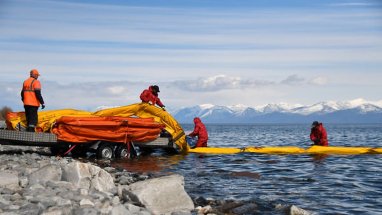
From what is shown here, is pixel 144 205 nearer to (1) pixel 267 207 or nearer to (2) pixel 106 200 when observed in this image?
(2) pixel 106 200

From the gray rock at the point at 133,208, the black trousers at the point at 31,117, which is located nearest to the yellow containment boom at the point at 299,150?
the black trousers at the point at 31,117

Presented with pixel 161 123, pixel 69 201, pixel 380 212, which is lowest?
pixel 380 212

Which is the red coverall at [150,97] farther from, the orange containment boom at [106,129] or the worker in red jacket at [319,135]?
the worker in red jacket at [319,135]

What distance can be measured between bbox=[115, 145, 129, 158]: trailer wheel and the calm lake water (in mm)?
474

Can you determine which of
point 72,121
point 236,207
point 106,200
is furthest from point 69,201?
point 72,121

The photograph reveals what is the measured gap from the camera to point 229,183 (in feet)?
41.8

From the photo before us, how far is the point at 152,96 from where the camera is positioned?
20.1 meters

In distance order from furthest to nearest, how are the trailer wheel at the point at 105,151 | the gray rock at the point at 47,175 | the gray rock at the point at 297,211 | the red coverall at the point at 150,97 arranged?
the red coverall at the point at 150,97 → the trailer wheel at the point at 105,151 → the gray rock at the point at 47,175 → the gray rock at the point at 297,211

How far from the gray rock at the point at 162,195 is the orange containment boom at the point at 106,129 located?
8.03m

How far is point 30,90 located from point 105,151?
12.2ft

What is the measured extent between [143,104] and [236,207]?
10970 millimetres

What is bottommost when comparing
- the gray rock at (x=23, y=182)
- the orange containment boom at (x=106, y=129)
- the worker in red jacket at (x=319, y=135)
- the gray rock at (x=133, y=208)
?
the gray rock at (x=133, y=208)

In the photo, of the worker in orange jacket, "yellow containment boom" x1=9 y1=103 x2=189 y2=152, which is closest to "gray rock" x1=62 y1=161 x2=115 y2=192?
the worker in orange jacket

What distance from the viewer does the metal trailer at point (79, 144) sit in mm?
15102
